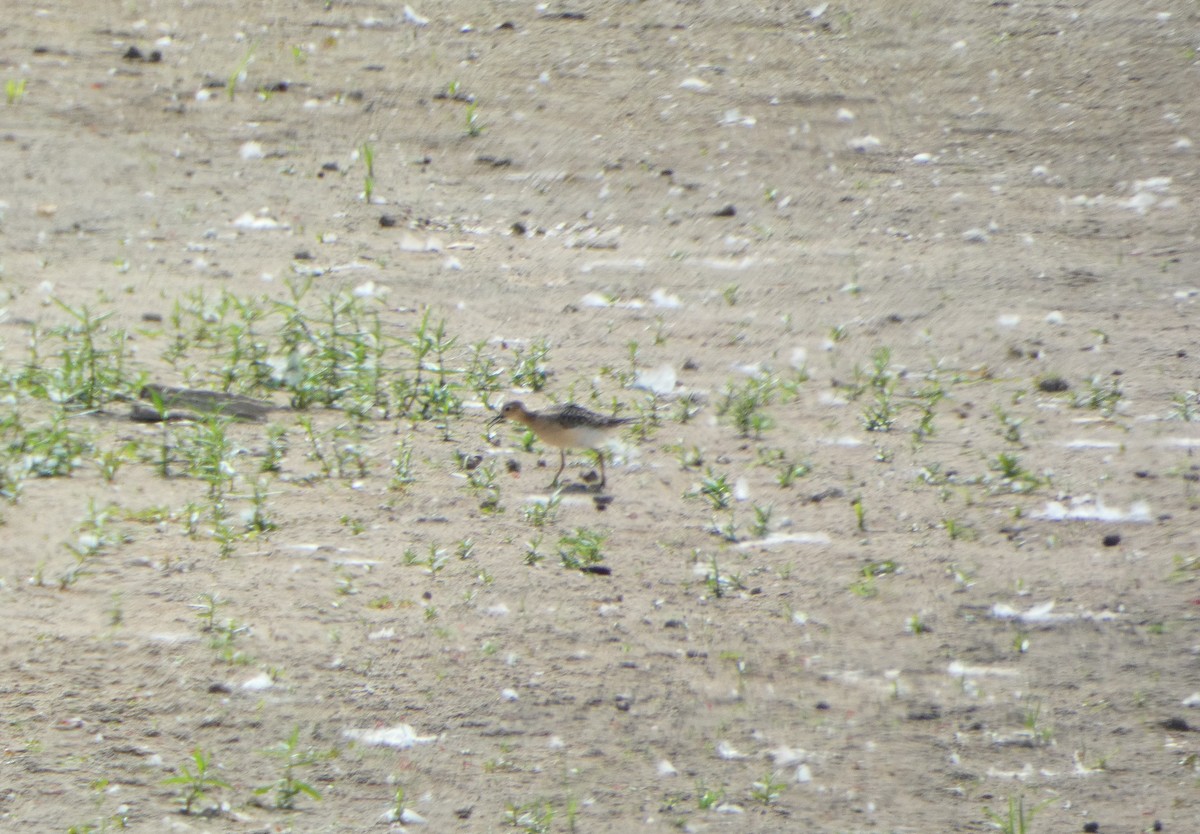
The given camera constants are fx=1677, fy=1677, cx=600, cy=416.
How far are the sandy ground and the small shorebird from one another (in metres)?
0.19

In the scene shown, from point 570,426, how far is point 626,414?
79 cm

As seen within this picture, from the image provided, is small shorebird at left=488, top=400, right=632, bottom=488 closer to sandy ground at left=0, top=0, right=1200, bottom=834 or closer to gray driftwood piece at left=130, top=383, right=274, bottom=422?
sandy ground at left=0, top=0, right=1200, bottom=834

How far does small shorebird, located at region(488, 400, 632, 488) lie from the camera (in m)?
5.80

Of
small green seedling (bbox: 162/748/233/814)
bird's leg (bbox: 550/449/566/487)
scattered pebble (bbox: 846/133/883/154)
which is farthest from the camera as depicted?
scattered pebble (bbox: 846/133/883/154)

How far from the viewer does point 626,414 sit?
657 cm

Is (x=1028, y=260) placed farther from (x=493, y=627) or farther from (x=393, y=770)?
(x=393, y=770)

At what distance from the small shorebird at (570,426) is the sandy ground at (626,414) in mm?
186

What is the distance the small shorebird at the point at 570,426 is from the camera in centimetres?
580

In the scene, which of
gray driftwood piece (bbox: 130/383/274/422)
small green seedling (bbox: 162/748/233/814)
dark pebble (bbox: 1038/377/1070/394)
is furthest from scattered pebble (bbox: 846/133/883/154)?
small green seedling (bbox: 162/748/233/814)

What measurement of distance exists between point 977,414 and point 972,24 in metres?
4.63

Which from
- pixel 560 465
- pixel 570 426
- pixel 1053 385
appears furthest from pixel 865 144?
pixel 570 426

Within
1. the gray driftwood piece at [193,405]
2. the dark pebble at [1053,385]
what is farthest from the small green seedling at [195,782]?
the dark pebble at [1053,385]

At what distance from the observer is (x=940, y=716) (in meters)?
4.51

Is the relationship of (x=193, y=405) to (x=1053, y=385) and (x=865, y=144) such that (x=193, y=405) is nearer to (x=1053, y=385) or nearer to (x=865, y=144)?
(x=1053, y=385)
